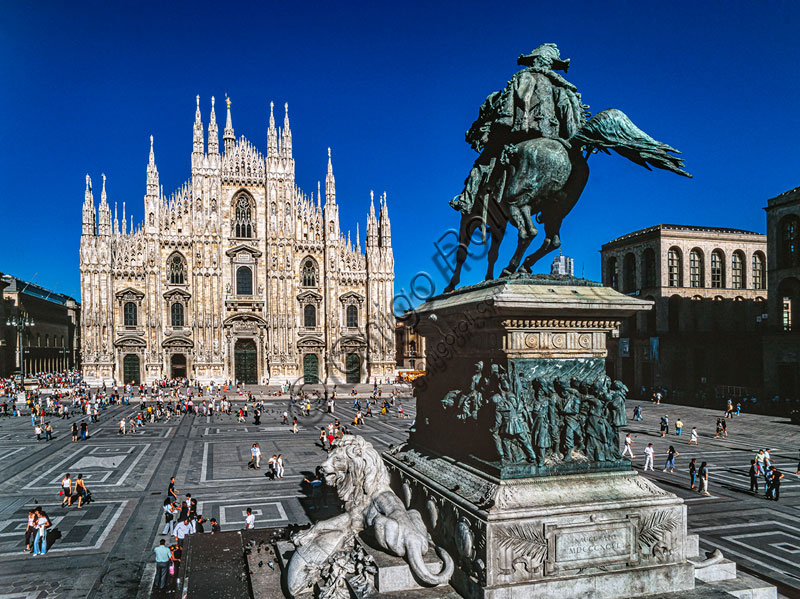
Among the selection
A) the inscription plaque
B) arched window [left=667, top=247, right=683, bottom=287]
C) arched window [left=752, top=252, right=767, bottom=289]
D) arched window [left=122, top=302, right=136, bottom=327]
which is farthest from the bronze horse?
Answer: arched window [left=752, top=252, right=767, bottom=289]

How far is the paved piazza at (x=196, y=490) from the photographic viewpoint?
11.4 m

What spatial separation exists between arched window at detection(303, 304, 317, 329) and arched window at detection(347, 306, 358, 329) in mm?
2996

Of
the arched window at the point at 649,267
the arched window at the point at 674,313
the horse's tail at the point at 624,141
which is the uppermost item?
the arched window at the point at 649,267

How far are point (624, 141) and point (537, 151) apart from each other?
945 millimetres

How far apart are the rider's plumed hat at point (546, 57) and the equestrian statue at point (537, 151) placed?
0.04ft

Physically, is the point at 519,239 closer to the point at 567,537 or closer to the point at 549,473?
the point at 549,473

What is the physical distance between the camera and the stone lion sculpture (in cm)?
641

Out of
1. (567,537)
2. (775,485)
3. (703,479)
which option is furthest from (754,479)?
(567,537)

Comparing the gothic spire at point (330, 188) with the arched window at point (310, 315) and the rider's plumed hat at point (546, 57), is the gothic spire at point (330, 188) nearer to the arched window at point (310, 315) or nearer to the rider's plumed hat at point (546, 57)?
the arched window at point (310, 315)

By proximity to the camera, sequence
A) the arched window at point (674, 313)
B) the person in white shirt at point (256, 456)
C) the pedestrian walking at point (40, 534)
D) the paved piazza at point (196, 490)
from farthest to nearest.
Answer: the arched window at point (674, 313) < the person in white shirt at point (256, 456) < the pedestrian walking at point (40, 534) < the paved piazza at point (196, 490)

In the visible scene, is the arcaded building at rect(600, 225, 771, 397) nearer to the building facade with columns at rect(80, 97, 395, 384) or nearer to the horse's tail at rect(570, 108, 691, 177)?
the building facade with columns at rect(80, 97, 395, 384)

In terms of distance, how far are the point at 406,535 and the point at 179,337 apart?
159ft

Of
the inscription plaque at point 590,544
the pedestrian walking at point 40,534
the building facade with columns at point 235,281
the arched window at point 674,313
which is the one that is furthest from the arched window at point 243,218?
the inscription plaque at point 590,544

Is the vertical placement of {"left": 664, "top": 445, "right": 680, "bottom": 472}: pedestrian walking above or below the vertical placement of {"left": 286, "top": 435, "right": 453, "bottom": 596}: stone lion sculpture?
below
